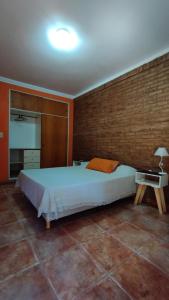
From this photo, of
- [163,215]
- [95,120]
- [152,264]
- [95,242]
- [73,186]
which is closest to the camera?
[152,264]

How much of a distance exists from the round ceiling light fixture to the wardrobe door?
7.17 ft

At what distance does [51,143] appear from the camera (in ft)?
14.7

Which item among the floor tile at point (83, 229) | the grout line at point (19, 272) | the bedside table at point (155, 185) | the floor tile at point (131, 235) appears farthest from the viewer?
the bedside table at point (155, 185)

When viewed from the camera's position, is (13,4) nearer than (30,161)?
Yes

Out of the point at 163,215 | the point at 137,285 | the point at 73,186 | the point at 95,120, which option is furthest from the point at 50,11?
the point at 163,215

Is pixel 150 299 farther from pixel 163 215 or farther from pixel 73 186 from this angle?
pixel 163 215

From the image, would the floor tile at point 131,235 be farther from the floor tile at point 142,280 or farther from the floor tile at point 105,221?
the floor tile at point 142,280

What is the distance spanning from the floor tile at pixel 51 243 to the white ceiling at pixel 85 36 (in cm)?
268

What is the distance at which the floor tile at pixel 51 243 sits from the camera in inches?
56.1

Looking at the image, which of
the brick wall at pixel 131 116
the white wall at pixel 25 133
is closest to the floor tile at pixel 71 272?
the brick wall at pixel 131 116

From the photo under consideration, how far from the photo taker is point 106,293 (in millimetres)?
1051

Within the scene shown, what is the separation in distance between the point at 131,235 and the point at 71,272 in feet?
2.78

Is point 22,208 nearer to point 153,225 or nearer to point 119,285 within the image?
point 119,285

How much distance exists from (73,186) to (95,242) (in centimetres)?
70
